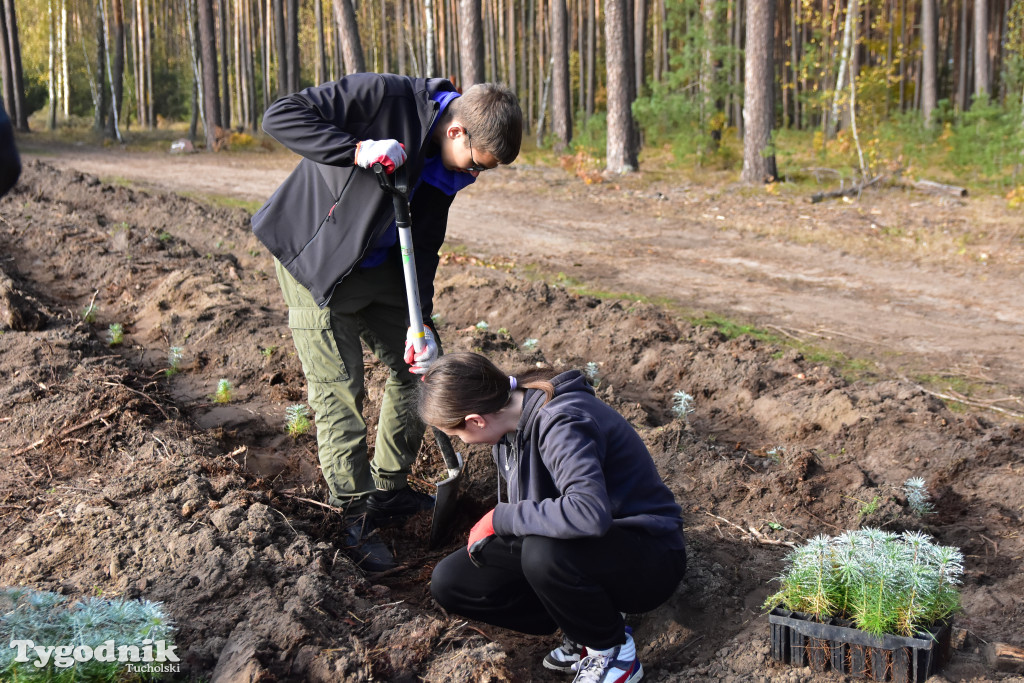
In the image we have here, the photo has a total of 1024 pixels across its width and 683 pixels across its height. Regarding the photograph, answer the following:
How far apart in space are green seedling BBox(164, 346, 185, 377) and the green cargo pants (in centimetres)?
253

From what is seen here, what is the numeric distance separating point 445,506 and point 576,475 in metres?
1.38

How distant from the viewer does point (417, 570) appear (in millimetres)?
3680

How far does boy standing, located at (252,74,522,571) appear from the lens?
3.01 meters

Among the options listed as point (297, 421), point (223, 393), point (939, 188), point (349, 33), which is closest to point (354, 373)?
point (297, 421)

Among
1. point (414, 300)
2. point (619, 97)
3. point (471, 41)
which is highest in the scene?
point (471, 41)

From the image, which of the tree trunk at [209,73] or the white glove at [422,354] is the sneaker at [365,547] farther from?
the tree trunk at [209,73]

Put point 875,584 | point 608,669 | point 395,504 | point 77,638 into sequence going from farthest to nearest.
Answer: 1. point 395,504
2. point 608,669
3. point 875,584
4. point 77,638

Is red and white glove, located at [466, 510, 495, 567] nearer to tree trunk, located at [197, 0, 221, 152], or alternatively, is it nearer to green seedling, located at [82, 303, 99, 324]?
green seedling, located at [82, 303, 99, 324]

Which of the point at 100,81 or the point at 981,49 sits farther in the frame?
the point at 100,81

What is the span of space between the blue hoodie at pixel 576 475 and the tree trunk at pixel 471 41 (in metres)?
14.7

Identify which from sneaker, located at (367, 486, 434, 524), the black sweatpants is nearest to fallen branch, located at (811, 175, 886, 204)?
sneaker, located at (367, 486, 434, 524)

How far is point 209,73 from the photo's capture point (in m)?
21.5

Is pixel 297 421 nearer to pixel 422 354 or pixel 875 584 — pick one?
pixel 422 354

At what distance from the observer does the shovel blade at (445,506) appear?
358 cm
